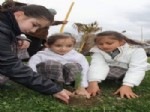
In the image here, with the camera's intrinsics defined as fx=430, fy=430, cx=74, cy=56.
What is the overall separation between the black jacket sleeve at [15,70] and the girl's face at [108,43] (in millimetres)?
1543

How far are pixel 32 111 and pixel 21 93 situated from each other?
3.04ft

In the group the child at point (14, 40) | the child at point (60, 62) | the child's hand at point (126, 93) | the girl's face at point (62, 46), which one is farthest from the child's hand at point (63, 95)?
the girl's face at point (62, 46)

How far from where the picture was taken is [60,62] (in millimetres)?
6043

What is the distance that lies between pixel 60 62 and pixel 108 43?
30.8 inches

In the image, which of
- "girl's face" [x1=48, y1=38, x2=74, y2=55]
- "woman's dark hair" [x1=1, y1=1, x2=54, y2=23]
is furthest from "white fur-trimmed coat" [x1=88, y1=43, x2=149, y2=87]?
"woman's dark hair" [x1=1, y1=1, x2=54, y2=23]

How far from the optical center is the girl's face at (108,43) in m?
6.24

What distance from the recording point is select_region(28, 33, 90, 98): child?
5.82 m

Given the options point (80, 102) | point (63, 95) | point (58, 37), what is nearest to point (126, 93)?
point (80, 102)

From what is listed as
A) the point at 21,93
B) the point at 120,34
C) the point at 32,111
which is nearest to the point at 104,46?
the point at 120,34

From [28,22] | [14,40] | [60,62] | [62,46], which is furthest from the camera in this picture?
[62,46]

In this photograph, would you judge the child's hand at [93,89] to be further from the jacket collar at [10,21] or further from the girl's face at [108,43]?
the jacket collar at [10,21]

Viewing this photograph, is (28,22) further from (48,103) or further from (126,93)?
(126,93)

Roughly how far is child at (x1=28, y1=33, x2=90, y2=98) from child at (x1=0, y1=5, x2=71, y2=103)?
791 mm

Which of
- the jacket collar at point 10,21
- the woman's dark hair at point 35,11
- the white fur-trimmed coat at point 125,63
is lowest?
the white fur-trimmed coat at point 125,63
